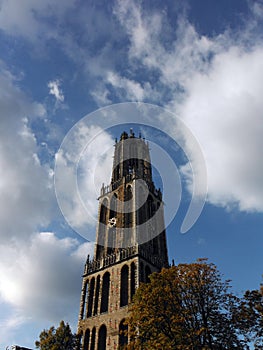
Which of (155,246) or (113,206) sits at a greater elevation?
(113,206)

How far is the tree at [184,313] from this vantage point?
775 inches

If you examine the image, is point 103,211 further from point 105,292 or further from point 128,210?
point 105,292

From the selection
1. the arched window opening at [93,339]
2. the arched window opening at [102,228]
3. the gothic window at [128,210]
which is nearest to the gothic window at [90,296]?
the arched window opening at [93,339]

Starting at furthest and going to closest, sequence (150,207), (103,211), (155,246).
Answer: (103,211)
(150,207)
(155,246)

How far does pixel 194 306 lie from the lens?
2183 centimetres

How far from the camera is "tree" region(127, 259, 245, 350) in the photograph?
1969 cm

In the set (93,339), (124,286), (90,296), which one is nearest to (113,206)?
(90,296)

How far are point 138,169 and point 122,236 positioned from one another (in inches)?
616

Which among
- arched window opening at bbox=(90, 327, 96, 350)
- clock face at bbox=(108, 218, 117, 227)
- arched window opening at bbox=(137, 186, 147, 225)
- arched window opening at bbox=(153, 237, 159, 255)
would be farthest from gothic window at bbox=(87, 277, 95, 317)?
arched window opening at bbox=(137, 186, 147, 225)

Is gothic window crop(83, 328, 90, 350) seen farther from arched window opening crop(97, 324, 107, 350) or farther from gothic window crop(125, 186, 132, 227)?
gothic window crop(125, 186, 132, 227)

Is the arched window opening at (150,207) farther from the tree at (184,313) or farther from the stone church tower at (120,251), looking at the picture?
the tree at (184,313)

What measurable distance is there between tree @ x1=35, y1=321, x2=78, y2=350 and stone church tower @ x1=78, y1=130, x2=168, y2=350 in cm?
219

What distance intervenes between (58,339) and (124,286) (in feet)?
30.5

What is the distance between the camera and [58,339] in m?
31.8
